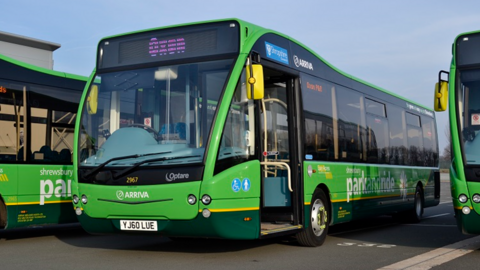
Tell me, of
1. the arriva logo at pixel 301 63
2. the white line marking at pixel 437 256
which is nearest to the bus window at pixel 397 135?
the white line marking at pixel 437 256

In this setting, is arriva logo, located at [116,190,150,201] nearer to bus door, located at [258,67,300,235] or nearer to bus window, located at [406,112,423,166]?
bus door, located at [258,67,300,235]

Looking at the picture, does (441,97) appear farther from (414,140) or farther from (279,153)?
(414,140)

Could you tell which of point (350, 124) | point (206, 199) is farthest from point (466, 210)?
point (350, 124)

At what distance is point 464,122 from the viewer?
9.59m

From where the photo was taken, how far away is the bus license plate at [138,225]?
28.7ft

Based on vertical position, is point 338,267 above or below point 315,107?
below

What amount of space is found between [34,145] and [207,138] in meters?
4.83

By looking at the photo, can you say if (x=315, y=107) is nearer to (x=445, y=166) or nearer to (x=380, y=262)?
(x=380, y=262)

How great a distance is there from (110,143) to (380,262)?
14.0 ft

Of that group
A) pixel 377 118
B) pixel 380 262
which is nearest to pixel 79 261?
pixel 380 262

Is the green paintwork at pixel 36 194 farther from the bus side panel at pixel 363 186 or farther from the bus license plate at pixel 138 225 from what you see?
the bus side panel at pixel 363 186

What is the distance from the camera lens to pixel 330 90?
12.2 m

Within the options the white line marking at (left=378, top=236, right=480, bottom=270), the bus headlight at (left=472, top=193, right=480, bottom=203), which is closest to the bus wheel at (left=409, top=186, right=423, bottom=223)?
the white line marking at (left=378, top=236, right=480, bottom=270)

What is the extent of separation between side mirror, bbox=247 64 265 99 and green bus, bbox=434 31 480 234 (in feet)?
10.2
